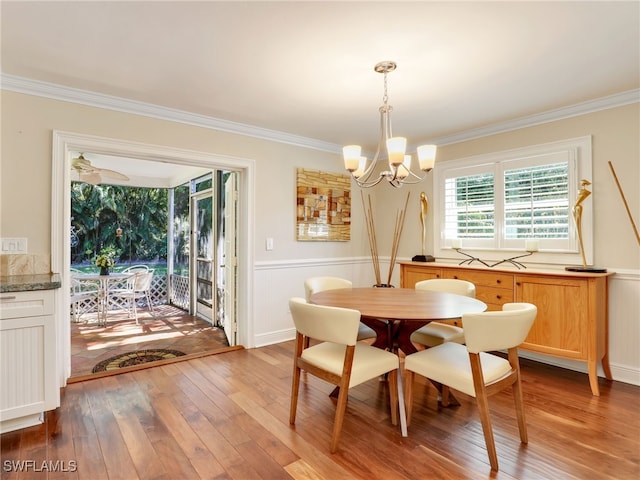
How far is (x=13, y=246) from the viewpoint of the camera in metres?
2.53

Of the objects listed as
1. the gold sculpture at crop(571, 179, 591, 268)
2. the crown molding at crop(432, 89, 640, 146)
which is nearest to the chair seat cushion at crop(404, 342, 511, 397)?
the gold sculpture at crop(571, 179, 591, 268)

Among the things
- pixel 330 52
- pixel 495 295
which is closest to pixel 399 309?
pixel 495 295

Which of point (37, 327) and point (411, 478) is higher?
point (37, 327)

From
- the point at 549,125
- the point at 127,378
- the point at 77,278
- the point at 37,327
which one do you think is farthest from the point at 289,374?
the point at 77,278

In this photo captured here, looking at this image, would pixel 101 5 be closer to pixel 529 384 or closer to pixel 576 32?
pixel 576 32

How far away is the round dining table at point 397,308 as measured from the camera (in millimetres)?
2029

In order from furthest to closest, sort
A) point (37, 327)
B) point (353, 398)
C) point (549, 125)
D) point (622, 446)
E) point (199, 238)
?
point (199, 238) → point (549, 125) → point (353, 398) → point (37, 327) → point (622, 446)

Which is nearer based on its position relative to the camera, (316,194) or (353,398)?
(353,398)

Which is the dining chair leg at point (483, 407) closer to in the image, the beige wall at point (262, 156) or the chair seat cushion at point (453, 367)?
the chair seat cushion at point (453, 367)

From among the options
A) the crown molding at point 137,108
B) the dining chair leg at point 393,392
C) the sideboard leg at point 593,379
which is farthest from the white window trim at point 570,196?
the dining chair leg at point 393,392

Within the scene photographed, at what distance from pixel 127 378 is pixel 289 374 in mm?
1361

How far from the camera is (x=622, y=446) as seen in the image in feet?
6.36

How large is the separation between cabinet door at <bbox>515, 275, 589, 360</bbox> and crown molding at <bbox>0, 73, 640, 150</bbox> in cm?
154

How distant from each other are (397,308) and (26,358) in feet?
7.59
